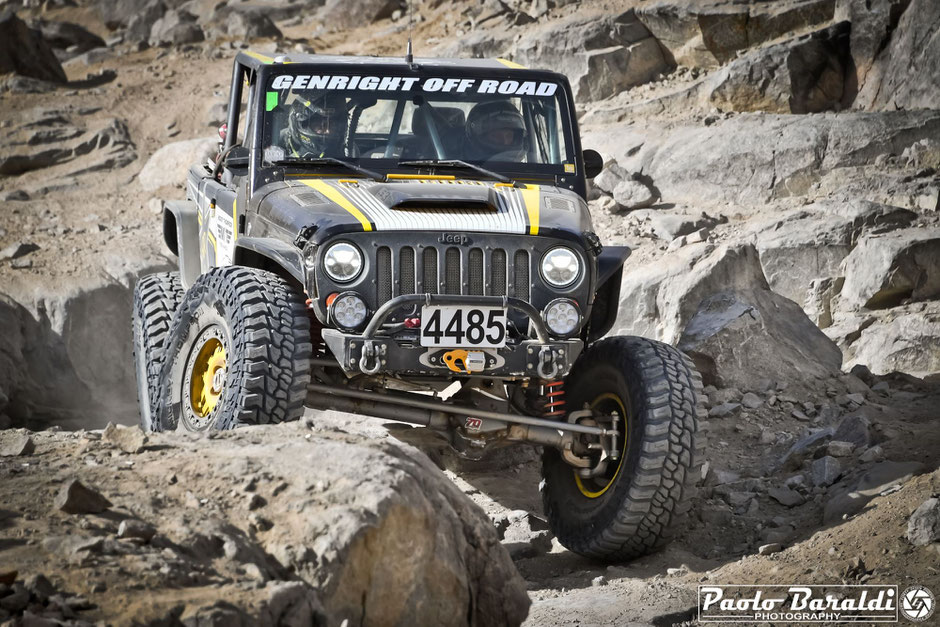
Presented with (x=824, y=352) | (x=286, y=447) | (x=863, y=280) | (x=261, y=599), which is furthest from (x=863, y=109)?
(x=261, y=599)

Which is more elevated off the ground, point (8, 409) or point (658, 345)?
point (658, 345)

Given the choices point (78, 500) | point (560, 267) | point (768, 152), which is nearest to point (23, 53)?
point (768, 152)

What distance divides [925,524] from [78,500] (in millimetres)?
3507

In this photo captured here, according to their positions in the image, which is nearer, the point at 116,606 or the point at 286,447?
the point at 116,606

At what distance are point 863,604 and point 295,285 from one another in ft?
10.1

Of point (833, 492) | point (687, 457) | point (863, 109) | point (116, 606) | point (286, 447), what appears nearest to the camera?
point (116, 606)

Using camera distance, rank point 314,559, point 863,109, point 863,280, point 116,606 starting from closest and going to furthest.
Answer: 1. point 116,606
2. point 314,559
3. point 863,280
4. point 863,109

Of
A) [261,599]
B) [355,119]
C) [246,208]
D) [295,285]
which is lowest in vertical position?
[261,599]

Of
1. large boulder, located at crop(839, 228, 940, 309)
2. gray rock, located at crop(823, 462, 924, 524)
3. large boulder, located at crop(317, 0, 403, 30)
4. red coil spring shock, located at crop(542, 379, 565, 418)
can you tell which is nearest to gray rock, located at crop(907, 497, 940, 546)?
gray rock, located at crop(823, 462, 924, 524)

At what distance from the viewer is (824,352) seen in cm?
847

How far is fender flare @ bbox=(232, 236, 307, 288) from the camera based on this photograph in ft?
18.4

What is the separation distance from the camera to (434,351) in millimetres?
5465

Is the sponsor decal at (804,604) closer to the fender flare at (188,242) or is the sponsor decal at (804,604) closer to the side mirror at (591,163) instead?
the side mirror at (591,163)

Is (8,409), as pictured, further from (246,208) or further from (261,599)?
(261,599)
